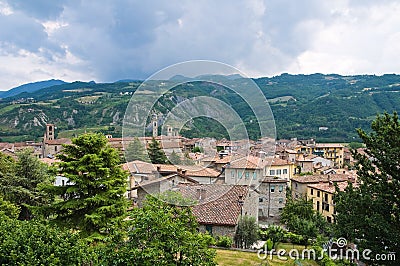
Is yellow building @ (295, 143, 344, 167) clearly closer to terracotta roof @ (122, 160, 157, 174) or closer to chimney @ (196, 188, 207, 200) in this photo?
chimney @ (196, 188, 207, 200)

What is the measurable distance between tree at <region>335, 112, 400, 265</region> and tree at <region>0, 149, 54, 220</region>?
14.1 metres

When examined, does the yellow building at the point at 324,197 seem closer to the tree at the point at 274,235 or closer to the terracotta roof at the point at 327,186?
the terracotta roof at the point at 327,186

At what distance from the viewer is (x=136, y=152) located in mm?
9547

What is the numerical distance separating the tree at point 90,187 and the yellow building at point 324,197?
81.1 ft

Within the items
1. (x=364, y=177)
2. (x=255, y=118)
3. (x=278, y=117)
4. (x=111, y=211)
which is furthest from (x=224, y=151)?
(x=278, y=117)

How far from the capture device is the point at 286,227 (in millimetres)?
28547

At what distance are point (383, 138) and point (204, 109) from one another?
7.23 meters

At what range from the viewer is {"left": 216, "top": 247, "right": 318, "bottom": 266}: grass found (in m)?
13.7

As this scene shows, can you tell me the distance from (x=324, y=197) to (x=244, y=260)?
21979 mm

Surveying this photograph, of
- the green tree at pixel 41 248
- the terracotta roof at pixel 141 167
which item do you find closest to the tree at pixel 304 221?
the terracotta roof at pixel 141 167

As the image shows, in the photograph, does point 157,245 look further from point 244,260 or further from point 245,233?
point 245,233

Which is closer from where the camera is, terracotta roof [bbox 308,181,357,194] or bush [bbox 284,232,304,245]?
bush [bbox 284,232,304,245]

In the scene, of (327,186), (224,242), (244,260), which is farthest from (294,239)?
(327,186)

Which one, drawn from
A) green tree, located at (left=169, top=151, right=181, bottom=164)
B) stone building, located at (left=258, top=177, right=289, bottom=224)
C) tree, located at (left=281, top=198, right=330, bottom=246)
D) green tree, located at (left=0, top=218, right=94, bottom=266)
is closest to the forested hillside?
stone building, located at (left=258, top=177, right=289, bottom=224)
